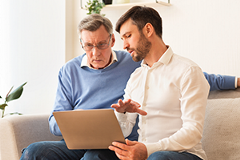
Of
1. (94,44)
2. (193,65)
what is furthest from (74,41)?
(193,65)

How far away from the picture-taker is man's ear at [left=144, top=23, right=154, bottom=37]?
4.54 feet

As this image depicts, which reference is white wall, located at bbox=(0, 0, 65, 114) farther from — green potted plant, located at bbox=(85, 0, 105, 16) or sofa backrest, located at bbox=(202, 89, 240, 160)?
sofa backrest, located at bbox=(202, 89, 240, 160)

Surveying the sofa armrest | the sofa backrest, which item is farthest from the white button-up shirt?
the sofa armrest

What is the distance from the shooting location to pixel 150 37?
1.39 metres

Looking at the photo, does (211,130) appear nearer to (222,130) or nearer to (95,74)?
(222,130)

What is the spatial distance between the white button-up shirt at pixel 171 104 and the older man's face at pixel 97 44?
1.23 feet

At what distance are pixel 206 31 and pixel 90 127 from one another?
1.23 meters

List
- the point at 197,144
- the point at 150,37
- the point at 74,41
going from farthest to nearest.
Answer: the point at 74,41, the point at 150,37, the point at 197,144

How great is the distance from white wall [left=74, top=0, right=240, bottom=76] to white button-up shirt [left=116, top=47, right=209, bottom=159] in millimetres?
752

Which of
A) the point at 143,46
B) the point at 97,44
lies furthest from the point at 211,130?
the point at 97,44

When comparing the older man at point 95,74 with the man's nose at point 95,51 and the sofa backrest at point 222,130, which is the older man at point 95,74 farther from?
the sofa backrest at point 222,130

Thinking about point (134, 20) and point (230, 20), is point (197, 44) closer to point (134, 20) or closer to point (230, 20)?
point (230, 20)

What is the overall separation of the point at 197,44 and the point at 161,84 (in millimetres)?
869

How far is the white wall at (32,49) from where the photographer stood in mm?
2742
